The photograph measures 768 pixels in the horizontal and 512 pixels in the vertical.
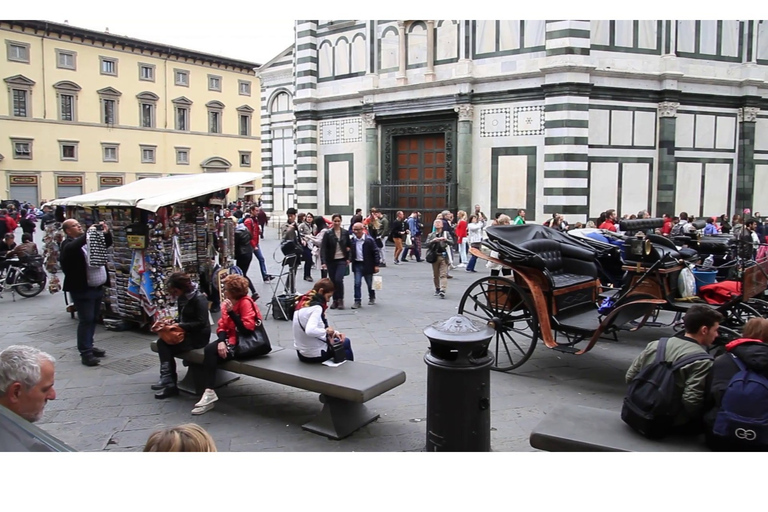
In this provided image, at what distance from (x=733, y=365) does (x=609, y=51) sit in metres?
14.7

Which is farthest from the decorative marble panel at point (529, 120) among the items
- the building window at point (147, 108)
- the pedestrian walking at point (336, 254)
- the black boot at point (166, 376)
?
the building window at point (147, 108)

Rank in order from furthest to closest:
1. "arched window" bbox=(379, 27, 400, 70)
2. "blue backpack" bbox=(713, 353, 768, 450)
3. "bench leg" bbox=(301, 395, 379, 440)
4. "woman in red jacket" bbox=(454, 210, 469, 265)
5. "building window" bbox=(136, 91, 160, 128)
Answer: "building window" bbox=(136, 91, 160, 128), "arched window" bbox=(379, 27, 400, 70), "woman in red jacket" bbox=(454, 210, 469, 265), "bench leg" bbox=(301, 395, 379, 440), "blue backpack" bbox=(713, 353, 768, 450)

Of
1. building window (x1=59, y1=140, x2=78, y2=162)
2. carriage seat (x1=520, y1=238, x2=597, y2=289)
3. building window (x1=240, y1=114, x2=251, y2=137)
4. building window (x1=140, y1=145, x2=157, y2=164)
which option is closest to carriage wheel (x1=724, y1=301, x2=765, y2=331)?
carriage seat (x1=520, y1=238, x2=597, y2=289)

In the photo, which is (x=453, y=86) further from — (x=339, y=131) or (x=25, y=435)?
(x=25, y=435)

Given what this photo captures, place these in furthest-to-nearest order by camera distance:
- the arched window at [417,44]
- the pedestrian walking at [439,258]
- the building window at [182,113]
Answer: the building window at [182,113]
the arched window at [417,44]
the pedestrian walking at [439,258]

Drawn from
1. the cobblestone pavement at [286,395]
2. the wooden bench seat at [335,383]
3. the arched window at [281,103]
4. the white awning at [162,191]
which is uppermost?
the arched window at [281,103]

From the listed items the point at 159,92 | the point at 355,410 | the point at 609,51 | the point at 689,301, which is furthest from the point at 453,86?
the point at 159,92

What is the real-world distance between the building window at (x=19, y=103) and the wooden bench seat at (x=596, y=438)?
4474cm

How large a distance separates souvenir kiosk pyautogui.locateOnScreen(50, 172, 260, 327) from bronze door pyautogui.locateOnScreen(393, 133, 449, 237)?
33.8 ft

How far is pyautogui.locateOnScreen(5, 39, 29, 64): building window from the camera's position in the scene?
38.4 m

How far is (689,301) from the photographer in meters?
6.39

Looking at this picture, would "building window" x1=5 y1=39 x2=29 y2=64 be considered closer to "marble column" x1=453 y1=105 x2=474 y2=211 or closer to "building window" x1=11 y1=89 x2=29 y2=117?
"building window" x1=11 y1=89 x2=29 y2=117

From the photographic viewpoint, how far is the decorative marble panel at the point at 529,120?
16312 mm

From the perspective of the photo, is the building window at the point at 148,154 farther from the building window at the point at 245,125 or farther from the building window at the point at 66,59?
the building window at the point at 245,125
